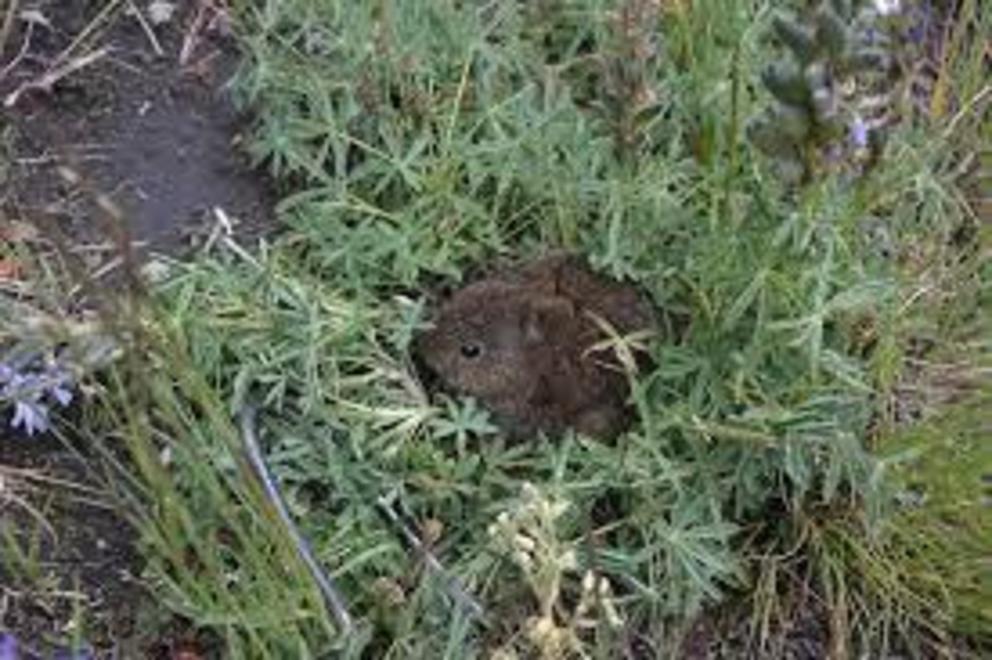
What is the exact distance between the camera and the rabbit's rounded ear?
249 centimetres

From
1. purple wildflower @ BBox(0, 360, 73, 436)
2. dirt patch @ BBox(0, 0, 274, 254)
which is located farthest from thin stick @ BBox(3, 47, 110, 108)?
purple wildflower @ BBox(0, 360, 73, 436)

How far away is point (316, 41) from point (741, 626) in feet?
3.48

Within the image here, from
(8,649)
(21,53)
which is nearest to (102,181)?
(21,53)

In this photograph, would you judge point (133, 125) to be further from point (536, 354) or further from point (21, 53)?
point (536, 354)

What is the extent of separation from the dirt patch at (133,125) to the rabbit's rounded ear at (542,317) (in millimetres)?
472

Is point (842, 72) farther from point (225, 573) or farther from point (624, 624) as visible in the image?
point (225, 573)

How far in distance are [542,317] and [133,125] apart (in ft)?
2.57

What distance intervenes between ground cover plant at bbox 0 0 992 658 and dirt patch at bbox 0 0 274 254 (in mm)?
99

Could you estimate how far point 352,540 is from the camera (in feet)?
7.69

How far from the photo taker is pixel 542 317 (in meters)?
2.49

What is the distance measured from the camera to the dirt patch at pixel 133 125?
2740 mm

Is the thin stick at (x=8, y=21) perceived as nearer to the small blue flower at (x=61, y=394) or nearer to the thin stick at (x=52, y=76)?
the thin stick at (x=52, y=76)

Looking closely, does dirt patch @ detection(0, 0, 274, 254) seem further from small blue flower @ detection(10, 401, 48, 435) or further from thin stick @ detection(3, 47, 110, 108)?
small blue flower @ detection(10, 401, 48, 435)

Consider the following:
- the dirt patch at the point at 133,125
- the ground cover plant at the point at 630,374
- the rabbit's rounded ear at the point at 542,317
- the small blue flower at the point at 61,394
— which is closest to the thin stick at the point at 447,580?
the ground cover plant at the point at 630,374
